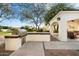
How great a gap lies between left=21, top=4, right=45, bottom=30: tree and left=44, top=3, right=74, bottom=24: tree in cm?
10

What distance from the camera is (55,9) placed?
12.4 feet

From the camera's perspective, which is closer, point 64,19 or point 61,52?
point 61,52

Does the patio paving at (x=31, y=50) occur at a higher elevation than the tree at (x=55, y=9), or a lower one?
lower

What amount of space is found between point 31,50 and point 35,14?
701 mm

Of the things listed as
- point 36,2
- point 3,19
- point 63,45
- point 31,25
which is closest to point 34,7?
point 36,2

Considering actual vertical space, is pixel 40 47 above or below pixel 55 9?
below

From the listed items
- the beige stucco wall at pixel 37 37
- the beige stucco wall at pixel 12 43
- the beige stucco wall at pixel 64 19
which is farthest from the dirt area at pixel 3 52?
the beige stucco wall at pixel 64 19

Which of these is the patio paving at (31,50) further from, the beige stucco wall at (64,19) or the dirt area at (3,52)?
the beige stucco wall at (64,19)

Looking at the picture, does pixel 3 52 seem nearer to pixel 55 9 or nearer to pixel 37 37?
pixel 37 37

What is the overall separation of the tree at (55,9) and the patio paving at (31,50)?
0.50m

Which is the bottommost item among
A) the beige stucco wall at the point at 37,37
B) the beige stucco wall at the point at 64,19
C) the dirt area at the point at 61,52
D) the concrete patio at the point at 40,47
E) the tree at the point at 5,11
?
the dirt area at the point at 61,52

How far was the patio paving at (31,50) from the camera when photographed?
3.71 meters

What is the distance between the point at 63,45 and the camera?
380 centimetres

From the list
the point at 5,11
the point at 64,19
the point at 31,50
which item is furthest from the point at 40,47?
the point at 5,11
